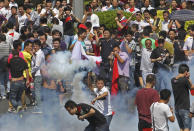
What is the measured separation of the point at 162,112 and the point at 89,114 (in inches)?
52.7

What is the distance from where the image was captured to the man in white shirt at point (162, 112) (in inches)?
360

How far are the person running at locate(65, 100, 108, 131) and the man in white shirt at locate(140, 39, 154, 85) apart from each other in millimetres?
4197

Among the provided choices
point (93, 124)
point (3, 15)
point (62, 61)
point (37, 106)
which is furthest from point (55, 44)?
point (3, 15)

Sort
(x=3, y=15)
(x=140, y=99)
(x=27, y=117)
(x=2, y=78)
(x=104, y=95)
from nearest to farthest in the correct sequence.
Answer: (x=140, y=99) < (x=104, y=95) < (x=27, y=117) < (x=2, y=78) < (x=3, y=15)

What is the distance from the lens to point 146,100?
9828 millimetres

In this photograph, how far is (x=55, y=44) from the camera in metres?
13.6

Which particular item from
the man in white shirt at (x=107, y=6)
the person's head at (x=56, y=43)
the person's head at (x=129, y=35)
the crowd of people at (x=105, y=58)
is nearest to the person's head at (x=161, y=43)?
the crowd of people at (x=105, y=58)

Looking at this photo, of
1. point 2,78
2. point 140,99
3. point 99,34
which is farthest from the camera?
point 99,34

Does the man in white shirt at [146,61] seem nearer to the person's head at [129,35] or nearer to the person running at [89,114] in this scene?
the person's head at [129,35]

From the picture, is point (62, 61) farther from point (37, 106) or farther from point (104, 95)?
point (104, 95)

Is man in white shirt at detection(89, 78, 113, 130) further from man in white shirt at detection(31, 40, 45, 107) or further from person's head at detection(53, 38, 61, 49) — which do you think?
person's head at detection(53, 38, 61, 49)

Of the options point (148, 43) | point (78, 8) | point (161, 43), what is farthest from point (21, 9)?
point (161, 43)

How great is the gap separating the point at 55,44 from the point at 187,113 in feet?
14.8

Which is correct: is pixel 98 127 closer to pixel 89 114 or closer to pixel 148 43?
pixel 89 114
